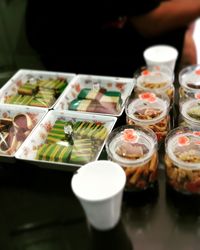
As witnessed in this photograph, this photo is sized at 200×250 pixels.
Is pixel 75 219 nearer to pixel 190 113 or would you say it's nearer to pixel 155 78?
pixel 190 113

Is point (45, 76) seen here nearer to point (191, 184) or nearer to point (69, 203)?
point (69, 203)

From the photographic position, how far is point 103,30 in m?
1.55

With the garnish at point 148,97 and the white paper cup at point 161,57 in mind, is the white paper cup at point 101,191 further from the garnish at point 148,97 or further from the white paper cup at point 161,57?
the white paper cup at point 161,57

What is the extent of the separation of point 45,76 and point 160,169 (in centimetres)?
61

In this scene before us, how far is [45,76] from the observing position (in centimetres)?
134

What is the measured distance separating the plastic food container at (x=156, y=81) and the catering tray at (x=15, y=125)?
302 mm

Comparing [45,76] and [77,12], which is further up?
[77,12]

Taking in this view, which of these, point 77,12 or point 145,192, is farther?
point 77,12

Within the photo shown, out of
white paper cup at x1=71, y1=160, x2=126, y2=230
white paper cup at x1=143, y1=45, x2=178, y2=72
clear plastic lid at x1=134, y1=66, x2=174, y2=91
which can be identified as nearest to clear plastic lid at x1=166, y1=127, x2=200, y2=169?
white paper cup at x1=71, y1=160, x2=126, y2=230

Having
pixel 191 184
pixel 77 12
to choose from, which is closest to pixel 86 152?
pixel 191 184

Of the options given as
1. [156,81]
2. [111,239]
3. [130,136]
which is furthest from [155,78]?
[111,239]

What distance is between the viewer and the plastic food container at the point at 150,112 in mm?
972

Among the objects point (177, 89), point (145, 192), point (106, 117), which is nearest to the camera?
point (145, 192)

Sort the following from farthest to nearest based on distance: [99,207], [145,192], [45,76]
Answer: [45,76] < [145,192] < [99,207]
